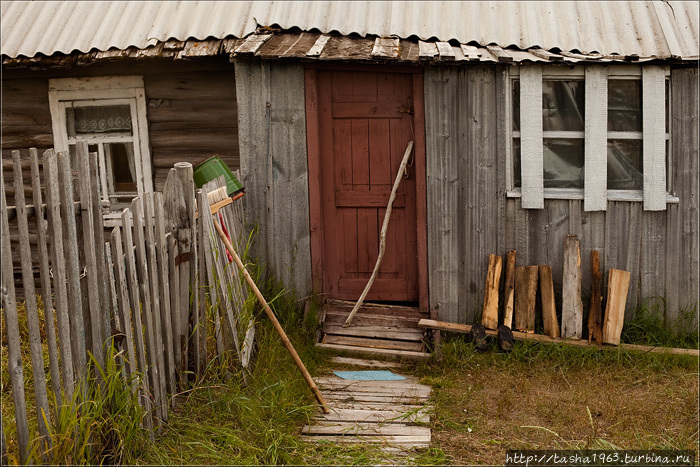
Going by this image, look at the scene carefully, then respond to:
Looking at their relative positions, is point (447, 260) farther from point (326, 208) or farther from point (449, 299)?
point (326, 208)

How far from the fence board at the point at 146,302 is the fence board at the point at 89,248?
1.38 feet

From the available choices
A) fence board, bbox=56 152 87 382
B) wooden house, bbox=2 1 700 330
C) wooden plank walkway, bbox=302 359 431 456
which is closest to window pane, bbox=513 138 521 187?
wooden house, bbox=2 1 700 330

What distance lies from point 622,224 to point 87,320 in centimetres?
503

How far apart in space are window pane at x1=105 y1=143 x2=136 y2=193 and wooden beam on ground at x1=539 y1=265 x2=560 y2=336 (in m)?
4.40

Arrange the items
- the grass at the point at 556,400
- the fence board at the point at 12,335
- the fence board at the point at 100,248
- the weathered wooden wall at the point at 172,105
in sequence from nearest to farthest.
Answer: the fence board at the point at 12,335
the fence board at the point at 100,248
the grass at the point at 556,400
the weathered wooden wall at the point at 172,105

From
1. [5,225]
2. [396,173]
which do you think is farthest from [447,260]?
[5,225]

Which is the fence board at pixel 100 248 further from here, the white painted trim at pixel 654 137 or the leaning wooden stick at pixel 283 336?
the white painted trim at pixel 654 137

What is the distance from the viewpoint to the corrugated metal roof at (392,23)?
7.15 metres

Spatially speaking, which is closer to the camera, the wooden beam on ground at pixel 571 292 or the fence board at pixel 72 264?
the fence board at pixel 72 264

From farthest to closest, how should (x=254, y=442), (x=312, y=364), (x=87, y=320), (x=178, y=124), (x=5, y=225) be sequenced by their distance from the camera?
(x=178, y=124)
(x=312, y=364)
(x=254, y=442)
(x=87, y=320)
(x=5, y=225)

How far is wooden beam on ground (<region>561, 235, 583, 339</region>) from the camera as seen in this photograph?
23.1 ft

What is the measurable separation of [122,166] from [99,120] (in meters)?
0.55

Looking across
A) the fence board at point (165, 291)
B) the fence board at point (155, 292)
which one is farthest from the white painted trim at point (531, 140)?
the fence board at point (155, 292)

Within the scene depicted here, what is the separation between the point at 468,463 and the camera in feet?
15.9
